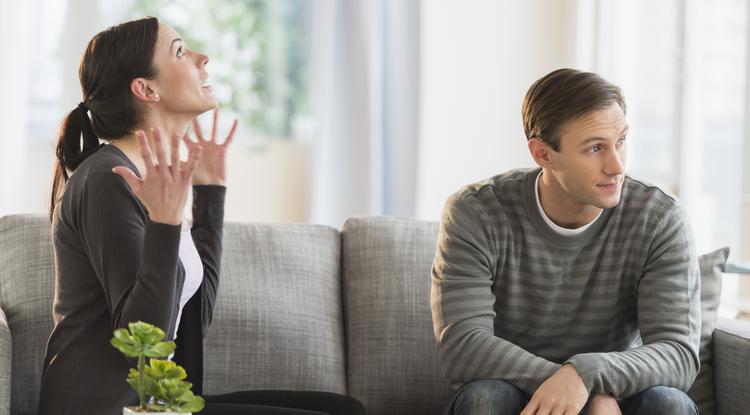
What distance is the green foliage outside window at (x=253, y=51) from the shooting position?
4934 millimetres

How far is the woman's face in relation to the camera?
200 cm

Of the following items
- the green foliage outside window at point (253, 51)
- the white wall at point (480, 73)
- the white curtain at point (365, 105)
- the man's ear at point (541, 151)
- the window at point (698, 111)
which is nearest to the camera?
the man's ear at point (541, 151)

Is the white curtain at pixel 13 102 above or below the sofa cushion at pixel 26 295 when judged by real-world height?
above

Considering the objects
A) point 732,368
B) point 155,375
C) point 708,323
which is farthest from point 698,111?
point 155,375

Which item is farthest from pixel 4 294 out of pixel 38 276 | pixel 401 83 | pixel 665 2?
pixel 665 2

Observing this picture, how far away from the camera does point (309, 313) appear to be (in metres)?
2.42

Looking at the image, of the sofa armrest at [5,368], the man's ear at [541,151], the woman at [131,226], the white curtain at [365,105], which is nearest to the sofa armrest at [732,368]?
the man's ear at [541,151]

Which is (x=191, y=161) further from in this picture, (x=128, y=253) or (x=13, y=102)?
(x=13, y=102)

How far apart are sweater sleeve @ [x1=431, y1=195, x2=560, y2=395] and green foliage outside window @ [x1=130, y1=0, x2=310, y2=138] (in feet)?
9.59

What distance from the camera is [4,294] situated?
233cm

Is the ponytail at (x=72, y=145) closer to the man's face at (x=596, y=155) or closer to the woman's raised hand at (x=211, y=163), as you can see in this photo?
the woman's raised hand at (x=211, y=163)

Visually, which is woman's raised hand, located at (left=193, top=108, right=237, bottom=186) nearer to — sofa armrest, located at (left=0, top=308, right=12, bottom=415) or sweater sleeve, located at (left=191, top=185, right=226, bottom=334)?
sweater sleeve, located at (left=191, top=185, right=226, bottom=334)

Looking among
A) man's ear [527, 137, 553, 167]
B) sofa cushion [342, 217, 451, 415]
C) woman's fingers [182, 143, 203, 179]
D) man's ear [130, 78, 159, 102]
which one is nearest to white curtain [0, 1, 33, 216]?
sofa cushion [342, 217, 451, 415]

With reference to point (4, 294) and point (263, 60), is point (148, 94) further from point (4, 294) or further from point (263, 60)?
point (263, 60)
